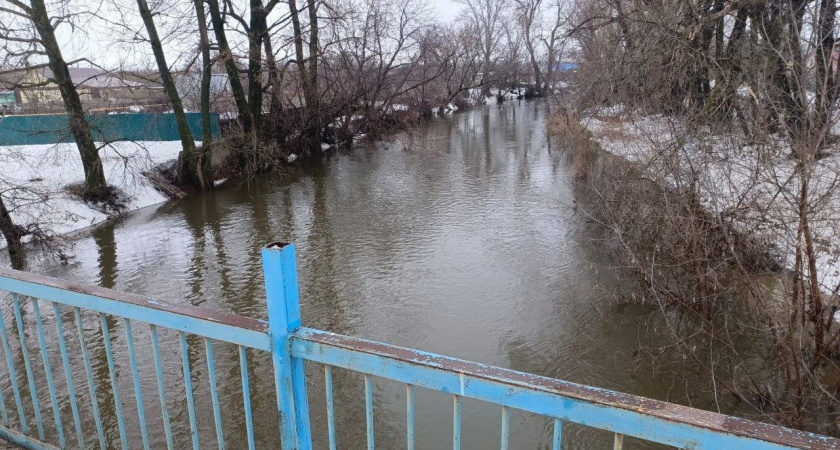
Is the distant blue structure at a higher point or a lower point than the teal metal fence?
higher

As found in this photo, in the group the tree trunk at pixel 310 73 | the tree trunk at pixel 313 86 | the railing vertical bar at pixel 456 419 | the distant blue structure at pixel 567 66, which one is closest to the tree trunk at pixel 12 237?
the railing vertical bar at pixel 456 419

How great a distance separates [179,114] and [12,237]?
6.97 meters

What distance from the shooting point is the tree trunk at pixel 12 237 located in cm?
874

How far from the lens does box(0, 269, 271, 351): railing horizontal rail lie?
83.0 inches

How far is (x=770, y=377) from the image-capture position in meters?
5.47

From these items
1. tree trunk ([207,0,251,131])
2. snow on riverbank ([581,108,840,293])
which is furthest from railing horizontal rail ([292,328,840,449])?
tree trunk ([207,0,251,131])

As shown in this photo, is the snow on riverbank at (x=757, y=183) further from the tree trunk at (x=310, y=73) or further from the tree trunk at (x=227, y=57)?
the tree trunk at (x=310, y=73)

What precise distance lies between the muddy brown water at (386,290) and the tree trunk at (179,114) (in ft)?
2.64

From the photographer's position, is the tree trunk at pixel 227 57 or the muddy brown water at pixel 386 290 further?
the tree trunk at pixel 227 57

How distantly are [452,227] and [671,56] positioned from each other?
15.8ft

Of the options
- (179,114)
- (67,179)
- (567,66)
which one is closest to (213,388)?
(67,179)

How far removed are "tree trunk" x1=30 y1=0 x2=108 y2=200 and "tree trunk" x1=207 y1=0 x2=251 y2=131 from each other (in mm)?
3788

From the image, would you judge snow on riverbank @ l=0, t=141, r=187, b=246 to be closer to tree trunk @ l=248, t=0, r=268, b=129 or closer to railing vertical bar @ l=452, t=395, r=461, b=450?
tree trunk @ l=248, t=0, r=268, b=129

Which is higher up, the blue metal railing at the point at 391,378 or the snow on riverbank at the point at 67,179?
the blue metal railing at the point at 391,378
